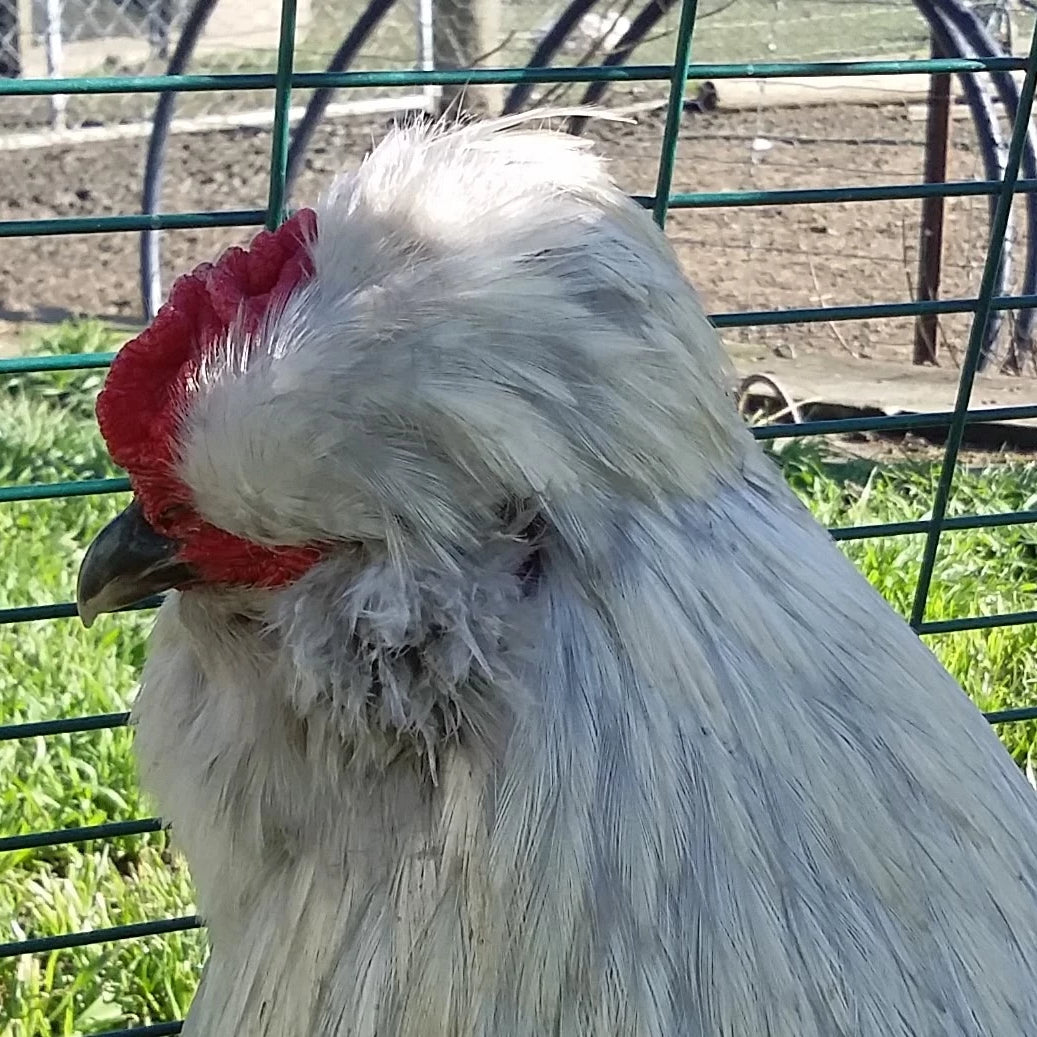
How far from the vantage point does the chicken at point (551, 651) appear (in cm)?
116

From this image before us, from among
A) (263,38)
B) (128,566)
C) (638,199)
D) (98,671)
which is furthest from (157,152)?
(128,566)

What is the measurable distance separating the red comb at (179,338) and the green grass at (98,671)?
5.14 ft

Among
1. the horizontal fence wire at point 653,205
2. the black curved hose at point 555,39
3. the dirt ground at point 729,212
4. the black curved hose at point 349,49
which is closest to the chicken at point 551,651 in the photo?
the horizontal fence wire at point 653,205

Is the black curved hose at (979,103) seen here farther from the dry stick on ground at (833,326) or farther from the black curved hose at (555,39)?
the black curved hose at (555,39)

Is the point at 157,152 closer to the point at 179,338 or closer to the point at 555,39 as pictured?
the point at 555,39

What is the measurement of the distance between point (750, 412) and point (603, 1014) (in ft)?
13.0

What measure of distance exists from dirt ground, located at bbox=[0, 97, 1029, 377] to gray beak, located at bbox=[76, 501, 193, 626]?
165 inches

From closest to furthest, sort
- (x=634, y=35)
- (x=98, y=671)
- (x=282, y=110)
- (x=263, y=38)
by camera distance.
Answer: (x=282, y=110)
(x=98, y=671)
(x=634, y=35)
(x=263, y=38)

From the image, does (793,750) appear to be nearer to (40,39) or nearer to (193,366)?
(193,366)

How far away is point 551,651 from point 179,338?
44 cm

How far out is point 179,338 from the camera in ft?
4.21

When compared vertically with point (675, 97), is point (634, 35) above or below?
below

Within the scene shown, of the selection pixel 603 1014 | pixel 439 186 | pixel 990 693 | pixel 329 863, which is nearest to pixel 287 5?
pixel 439 186

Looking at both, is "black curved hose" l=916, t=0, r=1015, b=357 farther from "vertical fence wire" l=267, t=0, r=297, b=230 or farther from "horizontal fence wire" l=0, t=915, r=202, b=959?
"horizontal fence wire" l=0, t=915, r=202, b=959
